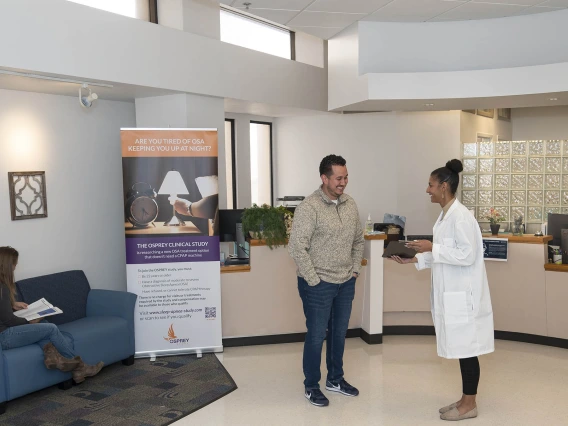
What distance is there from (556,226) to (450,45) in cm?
243

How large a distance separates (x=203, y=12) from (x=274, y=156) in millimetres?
3325

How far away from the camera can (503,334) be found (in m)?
6.17

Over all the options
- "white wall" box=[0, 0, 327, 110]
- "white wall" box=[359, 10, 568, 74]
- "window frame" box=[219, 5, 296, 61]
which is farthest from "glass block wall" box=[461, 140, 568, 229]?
"window frame" box=[219, 5, 296, 61]

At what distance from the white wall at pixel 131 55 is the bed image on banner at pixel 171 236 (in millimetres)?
733

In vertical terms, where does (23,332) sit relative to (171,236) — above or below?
below

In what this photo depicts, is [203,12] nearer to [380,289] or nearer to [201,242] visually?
[201,242]

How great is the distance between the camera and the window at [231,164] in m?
8.61

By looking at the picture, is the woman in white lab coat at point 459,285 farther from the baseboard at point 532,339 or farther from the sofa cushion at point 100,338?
the sofa cushion at point 100,338

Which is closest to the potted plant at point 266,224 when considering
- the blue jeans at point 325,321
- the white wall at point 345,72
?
the blue jeans at point 325,321

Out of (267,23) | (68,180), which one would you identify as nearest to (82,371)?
(68,180)

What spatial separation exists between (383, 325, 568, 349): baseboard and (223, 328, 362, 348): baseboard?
0.46 m

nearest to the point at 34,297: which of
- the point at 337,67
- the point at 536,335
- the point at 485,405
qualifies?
the point at 485,405

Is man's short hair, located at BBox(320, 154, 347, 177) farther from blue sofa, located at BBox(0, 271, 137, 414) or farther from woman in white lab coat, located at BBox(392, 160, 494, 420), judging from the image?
blue sofa, located at BBox(0, 271, 137, 414)

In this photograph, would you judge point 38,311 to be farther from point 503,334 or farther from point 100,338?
point 503,334
